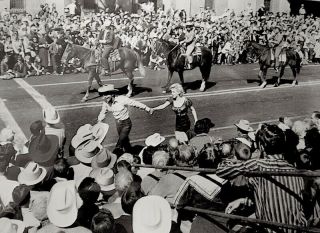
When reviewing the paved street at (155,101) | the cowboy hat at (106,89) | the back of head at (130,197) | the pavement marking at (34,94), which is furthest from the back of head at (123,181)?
the pavement marking at (34,94)

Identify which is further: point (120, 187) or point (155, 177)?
point (155, 177)

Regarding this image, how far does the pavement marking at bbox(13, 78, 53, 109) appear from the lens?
8133 millimetres

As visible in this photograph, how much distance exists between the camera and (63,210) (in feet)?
9.95

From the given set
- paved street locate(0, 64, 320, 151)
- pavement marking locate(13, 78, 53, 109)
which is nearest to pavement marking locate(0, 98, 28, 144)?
paved street locate(0, 64, 320, 151)

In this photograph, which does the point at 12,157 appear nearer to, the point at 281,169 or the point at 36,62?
the point at 281,169

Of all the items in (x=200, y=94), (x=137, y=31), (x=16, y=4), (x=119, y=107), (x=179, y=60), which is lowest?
Result: (x=200, y=94)

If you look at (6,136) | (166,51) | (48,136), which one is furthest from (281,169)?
(166,51)

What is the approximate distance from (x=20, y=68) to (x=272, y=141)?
287 inches

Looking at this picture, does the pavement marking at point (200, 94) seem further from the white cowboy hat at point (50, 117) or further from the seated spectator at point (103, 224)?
the seated spectator at point (103, 224)

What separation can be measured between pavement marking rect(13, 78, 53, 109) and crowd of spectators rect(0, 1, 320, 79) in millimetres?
230

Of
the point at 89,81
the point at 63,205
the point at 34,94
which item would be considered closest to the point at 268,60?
the point at 89,81

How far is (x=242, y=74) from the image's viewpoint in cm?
1107

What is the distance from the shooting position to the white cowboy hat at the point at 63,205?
119 inches

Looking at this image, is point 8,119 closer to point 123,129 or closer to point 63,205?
point 123,129
